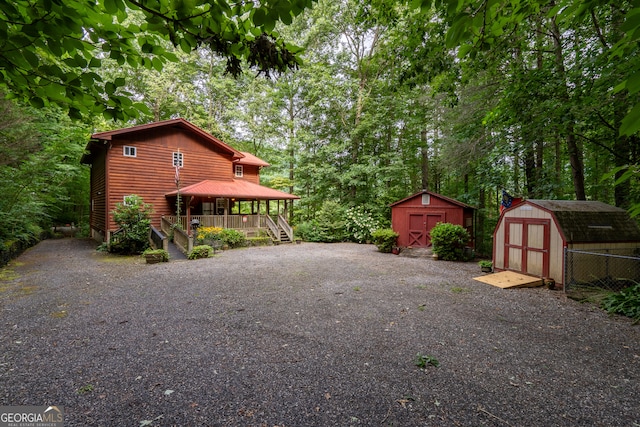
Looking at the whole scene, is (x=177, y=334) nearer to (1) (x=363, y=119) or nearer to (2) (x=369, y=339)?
(2) (x=369, y=339)

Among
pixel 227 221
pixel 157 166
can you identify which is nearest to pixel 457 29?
pixel 227 221

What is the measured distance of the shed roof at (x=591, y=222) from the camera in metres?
7.29

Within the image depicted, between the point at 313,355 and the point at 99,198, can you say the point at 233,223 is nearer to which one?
the point at 99,198

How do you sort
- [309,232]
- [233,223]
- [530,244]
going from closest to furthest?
[530,244] < [233,223] < [309,232]

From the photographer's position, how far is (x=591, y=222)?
300 inches

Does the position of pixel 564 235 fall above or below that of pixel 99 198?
below

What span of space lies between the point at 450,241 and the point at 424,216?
8.42 feet

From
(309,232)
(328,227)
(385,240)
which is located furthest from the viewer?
(309,232)

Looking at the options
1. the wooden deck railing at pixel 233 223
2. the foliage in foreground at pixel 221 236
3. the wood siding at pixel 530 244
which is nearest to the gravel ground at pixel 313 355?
the wood siding at pixel 530 244

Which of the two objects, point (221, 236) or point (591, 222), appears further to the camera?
point (221, 236)

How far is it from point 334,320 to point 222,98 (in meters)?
23.9

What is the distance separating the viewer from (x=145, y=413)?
2660 mm

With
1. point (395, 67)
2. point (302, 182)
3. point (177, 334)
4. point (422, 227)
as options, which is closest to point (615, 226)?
point (422, 227)

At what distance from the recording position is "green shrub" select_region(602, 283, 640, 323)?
210 inches
